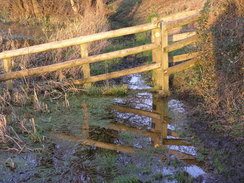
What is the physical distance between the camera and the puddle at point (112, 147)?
461 centimetres

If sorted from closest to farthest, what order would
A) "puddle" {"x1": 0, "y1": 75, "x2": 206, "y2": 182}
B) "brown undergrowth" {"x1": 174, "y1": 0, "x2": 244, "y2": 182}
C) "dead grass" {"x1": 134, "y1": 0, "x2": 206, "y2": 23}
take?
"puddle" {"x1": 0, "y1": 75, "x2": 206, "y2": 182} < "brown undergrowth" {"x1": 174, "y1": 0, "x2": 244, "y2": 182} < "dead grass" {"x1": 134, "y1": 0, "x2": 206, "y2": 23}

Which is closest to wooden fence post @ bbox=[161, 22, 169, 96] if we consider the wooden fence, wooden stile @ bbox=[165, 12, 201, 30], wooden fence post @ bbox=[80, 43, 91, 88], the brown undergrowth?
the wooden fence

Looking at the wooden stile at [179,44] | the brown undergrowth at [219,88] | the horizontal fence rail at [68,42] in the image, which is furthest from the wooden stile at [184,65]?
the horizontal fence rail at [68,42]

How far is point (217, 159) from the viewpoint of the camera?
16.0 ft

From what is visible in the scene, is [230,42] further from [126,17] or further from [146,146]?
[126,17]

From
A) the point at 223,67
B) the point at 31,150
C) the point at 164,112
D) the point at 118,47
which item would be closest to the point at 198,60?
the point at 223,67

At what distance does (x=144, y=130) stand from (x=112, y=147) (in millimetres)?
918

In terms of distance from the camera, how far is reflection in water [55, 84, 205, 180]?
17.4 ft

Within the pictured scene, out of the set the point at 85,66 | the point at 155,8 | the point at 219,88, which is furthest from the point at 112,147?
the point at 155,8

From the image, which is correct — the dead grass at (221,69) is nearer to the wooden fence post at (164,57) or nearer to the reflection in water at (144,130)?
the wooden fence post at (164,57)

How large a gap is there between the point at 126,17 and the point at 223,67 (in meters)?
18.7

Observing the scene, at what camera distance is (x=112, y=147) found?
547 centimetres

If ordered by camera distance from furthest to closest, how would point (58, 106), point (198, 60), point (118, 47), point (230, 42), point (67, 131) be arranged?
point (118, 47), point (198, 60), point (58, 106), point (230, 42), point (67, 131)

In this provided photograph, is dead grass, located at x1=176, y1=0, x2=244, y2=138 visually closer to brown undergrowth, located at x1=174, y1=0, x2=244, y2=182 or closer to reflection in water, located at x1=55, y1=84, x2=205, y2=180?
brown undergrowth, located at x1=174, y1=0, x2=244, y2=182
